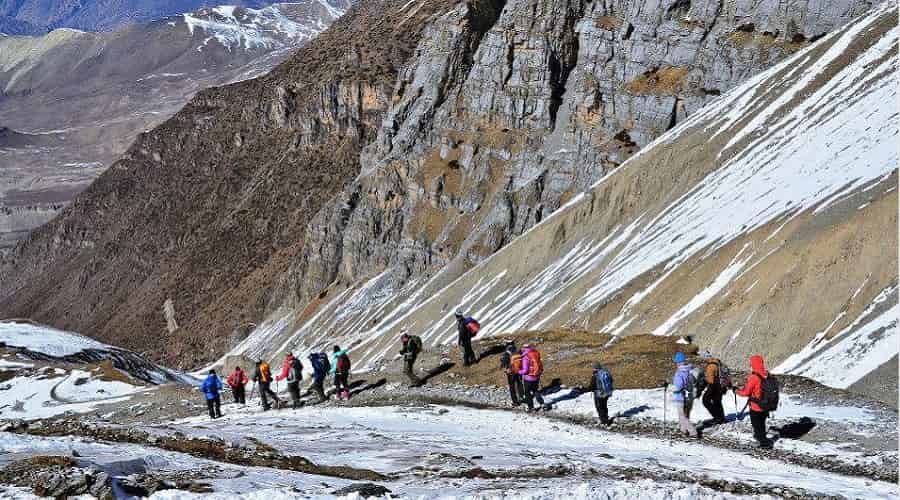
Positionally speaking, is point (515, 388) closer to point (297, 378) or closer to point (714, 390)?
point (714, 390)

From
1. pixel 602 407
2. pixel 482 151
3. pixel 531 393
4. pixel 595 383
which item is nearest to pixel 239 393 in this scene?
pixel 531 393

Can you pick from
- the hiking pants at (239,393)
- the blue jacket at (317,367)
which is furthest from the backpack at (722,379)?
the hiking pants at (239,393)

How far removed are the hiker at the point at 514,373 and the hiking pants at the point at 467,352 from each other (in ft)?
16.5

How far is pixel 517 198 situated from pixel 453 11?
4255 cm

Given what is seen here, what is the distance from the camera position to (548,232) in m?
75.9

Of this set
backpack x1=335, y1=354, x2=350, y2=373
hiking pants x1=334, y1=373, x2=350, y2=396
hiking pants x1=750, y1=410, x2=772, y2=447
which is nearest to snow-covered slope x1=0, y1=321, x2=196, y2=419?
hiking pants x1=334, y1=373, x2=350, y2=396

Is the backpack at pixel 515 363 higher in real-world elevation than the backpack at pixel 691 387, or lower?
higher

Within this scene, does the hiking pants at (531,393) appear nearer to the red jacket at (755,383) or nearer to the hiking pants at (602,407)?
Answer: the hiking pants at (602,407)

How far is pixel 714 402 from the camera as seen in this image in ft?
72.6

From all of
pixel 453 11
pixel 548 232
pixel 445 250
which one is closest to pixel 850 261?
pixel 548 232

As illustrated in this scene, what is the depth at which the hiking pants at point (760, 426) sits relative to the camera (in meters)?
19.9

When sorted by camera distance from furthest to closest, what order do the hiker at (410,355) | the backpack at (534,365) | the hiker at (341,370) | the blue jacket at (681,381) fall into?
the hiker at (410,355) → the hiker at (341,370) → the backpack at (534,365) → the blue jacket at (681,381)

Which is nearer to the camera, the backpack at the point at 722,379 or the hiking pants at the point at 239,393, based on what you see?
the backpack at the point at 722,379

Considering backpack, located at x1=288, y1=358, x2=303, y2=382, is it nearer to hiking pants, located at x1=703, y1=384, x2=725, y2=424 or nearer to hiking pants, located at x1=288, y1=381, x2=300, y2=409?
hiking pants, located at x1=288, y1=381, x2=300, y2=409
